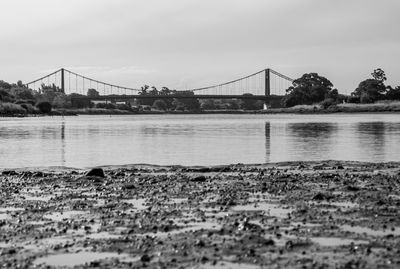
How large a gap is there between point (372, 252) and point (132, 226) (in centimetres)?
445

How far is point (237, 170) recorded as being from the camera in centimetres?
2480

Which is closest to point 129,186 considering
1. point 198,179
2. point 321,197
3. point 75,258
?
point 198,179

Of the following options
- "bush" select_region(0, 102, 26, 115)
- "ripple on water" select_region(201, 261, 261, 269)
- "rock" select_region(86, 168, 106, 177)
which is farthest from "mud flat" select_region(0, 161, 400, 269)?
"bush" select_region(0, 102, 26, 115)

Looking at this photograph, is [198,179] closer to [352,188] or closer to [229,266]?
[352,188]

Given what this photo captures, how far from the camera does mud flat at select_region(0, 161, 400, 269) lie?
1012 cm

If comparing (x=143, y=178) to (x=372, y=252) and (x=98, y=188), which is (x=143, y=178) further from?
(x=372, y=252)

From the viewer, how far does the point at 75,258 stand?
10.4 meters

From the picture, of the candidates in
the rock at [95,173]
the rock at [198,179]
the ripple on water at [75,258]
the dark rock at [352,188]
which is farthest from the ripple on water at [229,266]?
the rock at [95,173]

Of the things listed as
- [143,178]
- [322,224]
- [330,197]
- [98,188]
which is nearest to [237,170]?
[143,178]

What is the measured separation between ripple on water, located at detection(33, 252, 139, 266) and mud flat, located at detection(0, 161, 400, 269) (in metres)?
0.02

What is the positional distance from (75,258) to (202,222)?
3278 mm

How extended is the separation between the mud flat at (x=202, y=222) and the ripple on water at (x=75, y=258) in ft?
0.05

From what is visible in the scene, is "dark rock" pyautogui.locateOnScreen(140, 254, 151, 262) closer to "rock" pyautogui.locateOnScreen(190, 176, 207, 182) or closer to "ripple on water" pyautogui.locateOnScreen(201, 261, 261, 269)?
"ripple on water" pyautogui.locateOnScreen(201, 261, 261, 269)

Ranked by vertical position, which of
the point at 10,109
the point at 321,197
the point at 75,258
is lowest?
the point at 75,258
